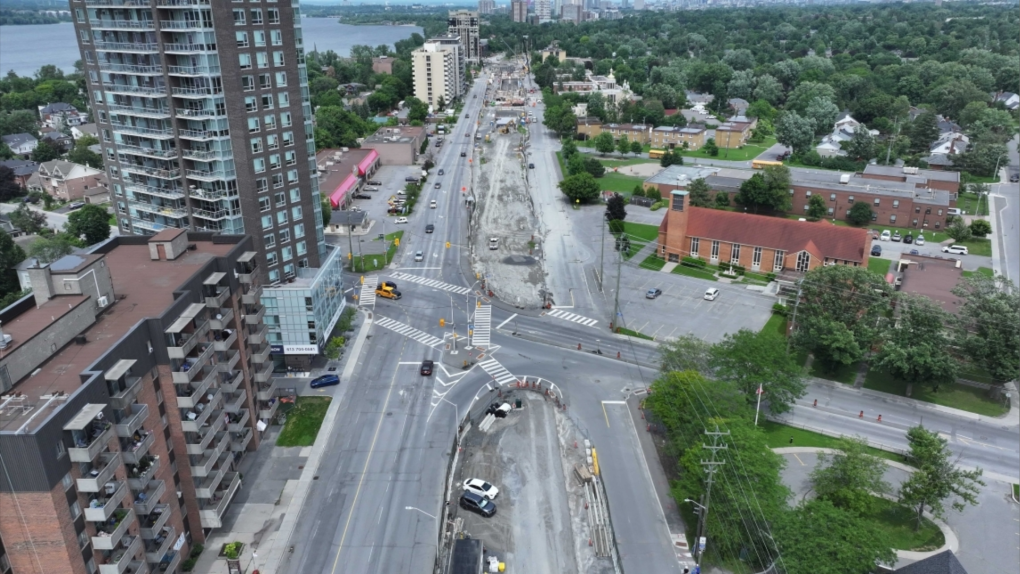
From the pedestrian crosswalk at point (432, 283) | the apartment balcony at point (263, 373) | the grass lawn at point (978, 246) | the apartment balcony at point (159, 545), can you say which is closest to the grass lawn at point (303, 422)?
the apartment balcony at point (263, 373)

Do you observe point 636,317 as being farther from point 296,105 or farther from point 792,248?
point 296,105

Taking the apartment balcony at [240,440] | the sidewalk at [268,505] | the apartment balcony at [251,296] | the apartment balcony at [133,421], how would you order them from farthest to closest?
the apartment balcony at [251,296] → the apartment balcony at [240,440] → the sidewalk at [268,505] → the apartment balcony at [133,421]

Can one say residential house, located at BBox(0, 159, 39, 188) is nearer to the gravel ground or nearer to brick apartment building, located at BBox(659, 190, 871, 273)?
the gravel ground

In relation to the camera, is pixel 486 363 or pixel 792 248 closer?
pixel 486 363

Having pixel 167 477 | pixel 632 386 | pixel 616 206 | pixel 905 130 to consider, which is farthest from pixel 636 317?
pixel 905 130

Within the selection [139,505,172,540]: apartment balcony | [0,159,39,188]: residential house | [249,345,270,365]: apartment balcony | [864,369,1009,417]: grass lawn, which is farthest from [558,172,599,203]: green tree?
[0,159,39,188]: residential house

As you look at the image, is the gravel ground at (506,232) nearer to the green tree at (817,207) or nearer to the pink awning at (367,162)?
the pink awning at (367,162)
